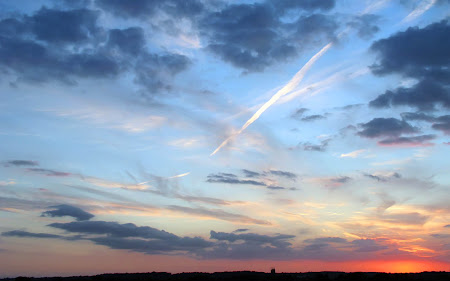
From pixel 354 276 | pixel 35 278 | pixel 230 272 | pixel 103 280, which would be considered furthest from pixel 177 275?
pixel 354 276

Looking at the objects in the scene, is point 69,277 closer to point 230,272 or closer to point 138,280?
point 138,280

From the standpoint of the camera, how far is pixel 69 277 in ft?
502

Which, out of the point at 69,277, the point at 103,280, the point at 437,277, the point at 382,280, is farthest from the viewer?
the point at 69,277

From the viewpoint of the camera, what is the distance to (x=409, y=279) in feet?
380

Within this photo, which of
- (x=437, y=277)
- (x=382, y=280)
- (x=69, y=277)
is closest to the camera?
(x=382, y=280)

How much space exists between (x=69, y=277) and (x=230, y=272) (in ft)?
180

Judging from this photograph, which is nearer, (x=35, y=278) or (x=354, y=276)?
(x=354, y=276)

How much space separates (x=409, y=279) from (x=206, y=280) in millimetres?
53433

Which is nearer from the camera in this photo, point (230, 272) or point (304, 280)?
point (304, 280)

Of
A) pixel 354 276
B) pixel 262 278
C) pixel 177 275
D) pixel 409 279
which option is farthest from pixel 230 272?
pixel 409 279

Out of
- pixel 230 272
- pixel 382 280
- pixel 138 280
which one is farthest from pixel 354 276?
pixel 138 280

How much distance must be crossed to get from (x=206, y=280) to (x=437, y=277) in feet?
209

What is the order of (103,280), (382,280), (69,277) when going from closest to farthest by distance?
(382,280), (103,280), (69,277)

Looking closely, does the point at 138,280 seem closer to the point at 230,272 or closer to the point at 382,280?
the point at 230,272
